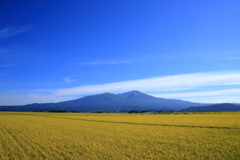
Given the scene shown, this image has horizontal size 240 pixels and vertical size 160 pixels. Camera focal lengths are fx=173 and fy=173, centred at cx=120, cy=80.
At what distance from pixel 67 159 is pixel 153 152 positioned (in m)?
5.53

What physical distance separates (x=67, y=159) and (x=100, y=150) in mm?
2623

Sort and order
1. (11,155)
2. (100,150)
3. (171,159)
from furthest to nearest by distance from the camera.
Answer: (100,150)
(11,155)
(171,159)

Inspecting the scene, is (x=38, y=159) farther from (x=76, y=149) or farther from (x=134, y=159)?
(x=134, y=159)

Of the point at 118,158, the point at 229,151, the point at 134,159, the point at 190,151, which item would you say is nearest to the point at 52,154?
the point at 118,158

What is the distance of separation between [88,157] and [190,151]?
6.81 meters

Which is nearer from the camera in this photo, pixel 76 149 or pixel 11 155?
pixel 11 155

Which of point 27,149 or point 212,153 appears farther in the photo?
point 27,149

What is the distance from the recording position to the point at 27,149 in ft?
41.0

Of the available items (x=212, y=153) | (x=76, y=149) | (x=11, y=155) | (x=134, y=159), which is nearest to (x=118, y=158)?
(x=134, y=159)

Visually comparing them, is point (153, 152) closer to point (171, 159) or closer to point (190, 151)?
point (171, 159)

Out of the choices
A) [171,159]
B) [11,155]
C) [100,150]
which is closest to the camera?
[171,159]

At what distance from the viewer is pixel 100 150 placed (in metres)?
12.2

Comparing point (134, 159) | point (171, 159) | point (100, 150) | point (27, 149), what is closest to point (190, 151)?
point (171, 159)

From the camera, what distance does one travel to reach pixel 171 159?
10.1 m
